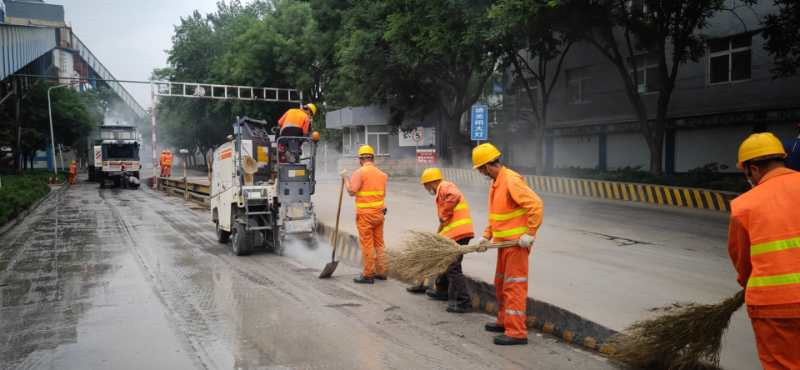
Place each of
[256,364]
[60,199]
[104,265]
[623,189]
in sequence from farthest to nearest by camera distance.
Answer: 1. [60,199]
2. [623,189]
3. [104,265]
4. [256,364]

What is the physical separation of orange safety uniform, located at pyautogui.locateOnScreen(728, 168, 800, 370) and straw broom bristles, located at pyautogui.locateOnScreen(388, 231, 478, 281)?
267 cm

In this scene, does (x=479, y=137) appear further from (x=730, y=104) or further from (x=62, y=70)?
(x=62, y=70)

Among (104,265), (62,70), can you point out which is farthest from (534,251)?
(62,70)

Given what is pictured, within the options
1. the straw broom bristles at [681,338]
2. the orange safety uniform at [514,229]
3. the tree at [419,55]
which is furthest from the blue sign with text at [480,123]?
the straw broom bristles at [681,338]

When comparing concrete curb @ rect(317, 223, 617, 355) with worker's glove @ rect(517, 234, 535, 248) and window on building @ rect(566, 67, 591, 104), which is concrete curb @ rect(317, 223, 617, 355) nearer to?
worker's glove @ rect(517, 234, 535, 248)

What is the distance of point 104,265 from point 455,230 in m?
6.30

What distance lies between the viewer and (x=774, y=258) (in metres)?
→ 3.23

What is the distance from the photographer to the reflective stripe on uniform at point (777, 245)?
3195mm

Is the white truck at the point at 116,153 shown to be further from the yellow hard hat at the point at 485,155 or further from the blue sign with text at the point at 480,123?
the yellow hard hat at the point at 485,155

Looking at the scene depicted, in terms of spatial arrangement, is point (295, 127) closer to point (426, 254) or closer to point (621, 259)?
point (426, 254)

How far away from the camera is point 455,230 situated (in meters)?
6.73

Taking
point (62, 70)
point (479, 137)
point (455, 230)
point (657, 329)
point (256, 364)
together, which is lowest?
point (256, 364)

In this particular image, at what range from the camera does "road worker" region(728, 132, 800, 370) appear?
3.19 metres

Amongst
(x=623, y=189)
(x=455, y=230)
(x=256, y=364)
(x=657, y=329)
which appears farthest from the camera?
(x=623, y=189)
